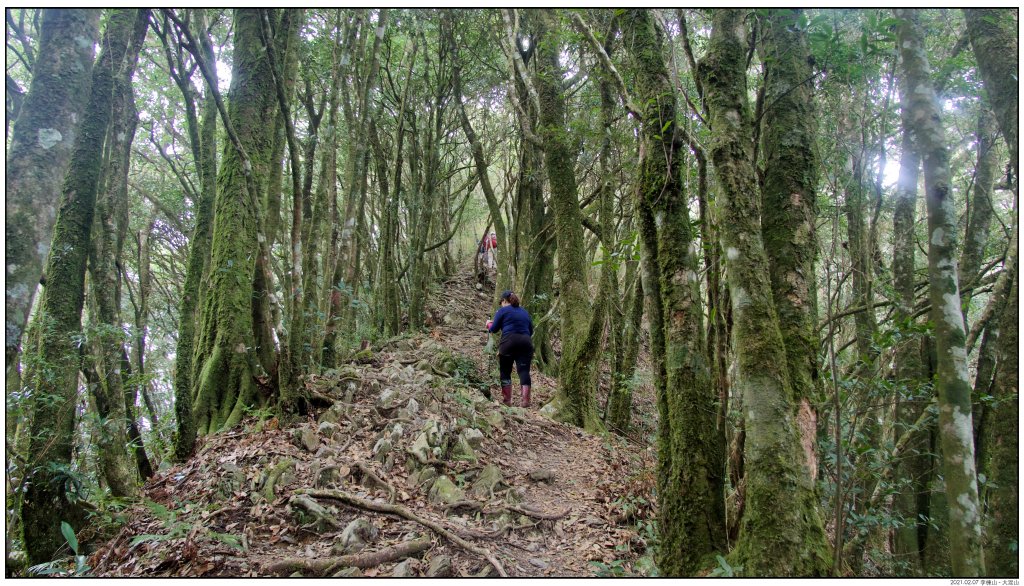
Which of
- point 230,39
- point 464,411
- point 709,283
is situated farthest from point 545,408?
point 230,39

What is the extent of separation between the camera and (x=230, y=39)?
40.9ft

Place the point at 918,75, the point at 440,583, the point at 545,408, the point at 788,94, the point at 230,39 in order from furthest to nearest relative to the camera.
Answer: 1. the point at 230,39
2. the point at 545,408
3. the point at 788,94
4. the point at 440,583
5. the point at 918,75

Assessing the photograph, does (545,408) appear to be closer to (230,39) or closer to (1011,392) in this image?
(1011,392)

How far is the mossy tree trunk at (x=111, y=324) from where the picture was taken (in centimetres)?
487

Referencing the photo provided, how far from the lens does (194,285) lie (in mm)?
7594

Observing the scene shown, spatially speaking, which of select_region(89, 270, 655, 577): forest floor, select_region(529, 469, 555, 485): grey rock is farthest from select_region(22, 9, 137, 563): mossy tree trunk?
select_region(529, 469, 555, 485): grey rock

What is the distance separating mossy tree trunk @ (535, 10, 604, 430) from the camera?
26.0 ft

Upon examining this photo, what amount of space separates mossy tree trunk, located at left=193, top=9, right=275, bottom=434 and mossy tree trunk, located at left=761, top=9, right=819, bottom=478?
626cm

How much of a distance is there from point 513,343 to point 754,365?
230 inches

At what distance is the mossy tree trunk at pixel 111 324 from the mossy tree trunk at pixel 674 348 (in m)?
5.18

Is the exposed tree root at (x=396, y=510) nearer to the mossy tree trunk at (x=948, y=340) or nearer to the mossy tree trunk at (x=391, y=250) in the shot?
the mossy tree trunk at (x=948, y=340)

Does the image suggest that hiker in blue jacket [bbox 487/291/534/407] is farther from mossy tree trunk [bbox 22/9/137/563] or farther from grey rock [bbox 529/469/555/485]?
mossy tree trunk [bbox 22/9/137/563]

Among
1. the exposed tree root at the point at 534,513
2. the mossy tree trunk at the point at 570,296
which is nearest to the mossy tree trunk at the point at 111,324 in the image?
the exposed tree root at the point at 534,513

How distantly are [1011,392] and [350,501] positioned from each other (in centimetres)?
608
